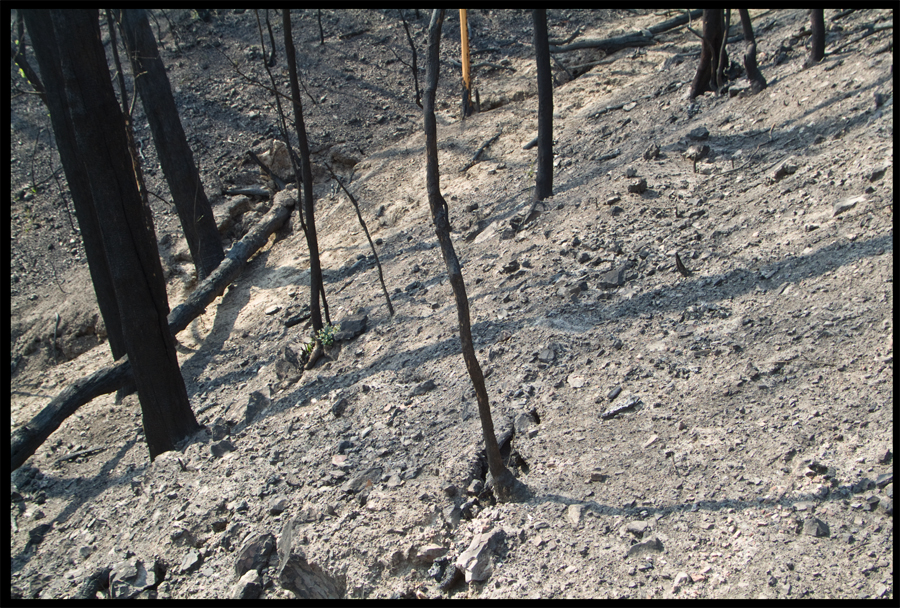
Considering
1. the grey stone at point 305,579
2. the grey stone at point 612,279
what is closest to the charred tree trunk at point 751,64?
the grey stone at point 612,279

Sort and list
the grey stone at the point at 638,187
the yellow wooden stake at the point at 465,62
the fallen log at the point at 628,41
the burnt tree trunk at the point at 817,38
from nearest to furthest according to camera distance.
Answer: the grey stone at the point at 638,187
the burnt tree trunk at the point at 817,38
the yellow wooden stake at the point at 465,62
the fallen log at the point at 628,41

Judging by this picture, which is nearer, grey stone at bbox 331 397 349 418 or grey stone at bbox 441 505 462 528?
grey stone at bbox 441 505 462 528

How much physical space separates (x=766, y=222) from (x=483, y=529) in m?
3.94

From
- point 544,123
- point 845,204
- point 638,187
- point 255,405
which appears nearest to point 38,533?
point 255,405

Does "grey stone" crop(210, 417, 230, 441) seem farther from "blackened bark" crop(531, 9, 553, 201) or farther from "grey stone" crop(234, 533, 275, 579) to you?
"blackened bark" crop(531, 9, 553, 201)

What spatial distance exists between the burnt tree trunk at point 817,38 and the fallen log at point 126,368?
313 inches

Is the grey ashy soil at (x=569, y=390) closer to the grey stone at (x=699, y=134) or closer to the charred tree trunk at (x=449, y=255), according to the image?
the grey stone at (x=699, y=134)

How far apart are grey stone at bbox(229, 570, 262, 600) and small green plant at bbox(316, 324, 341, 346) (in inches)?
112

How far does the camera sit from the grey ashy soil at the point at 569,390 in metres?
3.09

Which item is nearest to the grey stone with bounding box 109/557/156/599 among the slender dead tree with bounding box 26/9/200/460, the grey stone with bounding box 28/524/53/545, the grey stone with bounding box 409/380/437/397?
the grey stone with bounding box 28/524/53/545

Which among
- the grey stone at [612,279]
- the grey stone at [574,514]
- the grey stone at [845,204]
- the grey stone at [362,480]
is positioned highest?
the grey stone at [845,204]

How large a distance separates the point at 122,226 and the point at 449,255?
133 inches

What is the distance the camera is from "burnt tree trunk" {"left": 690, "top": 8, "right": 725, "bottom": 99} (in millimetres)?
8289

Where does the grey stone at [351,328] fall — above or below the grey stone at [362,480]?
above
